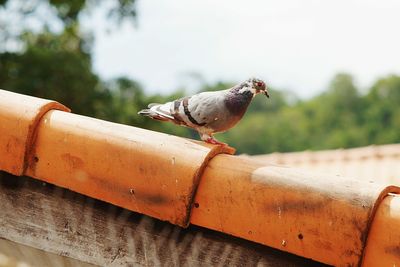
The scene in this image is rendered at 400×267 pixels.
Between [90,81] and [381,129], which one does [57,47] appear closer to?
[90,81]

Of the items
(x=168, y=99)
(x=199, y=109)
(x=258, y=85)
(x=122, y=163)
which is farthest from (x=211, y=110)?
(x=168, y=99)

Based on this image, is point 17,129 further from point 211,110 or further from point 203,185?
point 211,110

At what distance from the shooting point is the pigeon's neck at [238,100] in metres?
2.47

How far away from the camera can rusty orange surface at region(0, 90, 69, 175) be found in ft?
6.10

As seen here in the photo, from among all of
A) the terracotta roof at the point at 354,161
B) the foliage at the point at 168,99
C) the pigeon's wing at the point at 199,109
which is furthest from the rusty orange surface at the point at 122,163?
the foliage at the point at 168,99

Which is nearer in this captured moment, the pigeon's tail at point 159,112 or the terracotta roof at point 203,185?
the terracotta roof at point 203,185

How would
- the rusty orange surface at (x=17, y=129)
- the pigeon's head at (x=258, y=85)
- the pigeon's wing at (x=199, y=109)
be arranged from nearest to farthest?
→ the rusty orange surface at (x=17, y=129)
the pigeon's wing at (x=199, y=109)
the pigeon's head at (x=258, y=85)

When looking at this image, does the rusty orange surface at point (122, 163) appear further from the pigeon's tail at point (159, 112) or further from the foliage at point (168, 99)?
the foliage at point (168, 99)

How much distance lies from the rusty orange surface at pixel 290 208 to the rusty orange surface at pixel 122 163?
0.05 m

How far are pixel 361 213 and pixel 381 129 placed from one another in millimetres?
38659

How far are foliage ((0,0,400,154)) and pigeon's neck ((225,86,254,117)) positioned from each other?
10806 mm

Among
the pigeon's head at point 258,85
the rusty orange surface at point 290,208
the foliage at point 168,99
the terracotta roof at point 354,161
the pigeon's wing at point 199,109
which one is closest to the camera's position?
the rusty orange surface at point 290,208

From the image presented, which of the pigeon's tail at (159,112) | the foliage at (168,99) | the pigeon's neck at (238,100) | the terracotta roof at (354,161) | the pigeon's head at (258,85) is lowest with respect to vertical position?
the foliage at (168,99)

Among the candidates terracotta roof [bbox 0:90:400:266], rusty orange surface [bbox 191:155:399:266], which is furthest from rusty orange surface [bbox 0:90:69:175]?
rusty orange surface [bbox 191:155:399:266]
